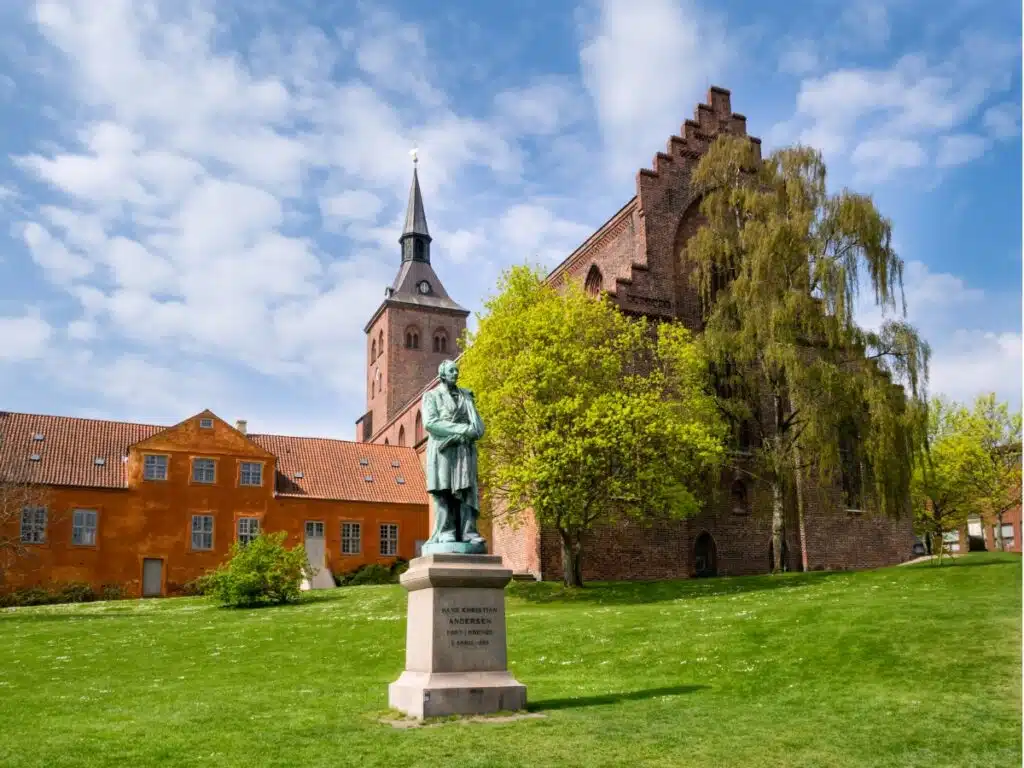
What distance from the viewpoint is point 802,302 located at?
2980 cm

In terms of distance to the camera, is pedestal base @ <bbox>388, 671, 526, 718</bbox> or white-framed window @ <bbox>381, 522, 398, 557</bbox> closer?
pedestal base @ <bbox>388, 671, 526, 718</bbox>

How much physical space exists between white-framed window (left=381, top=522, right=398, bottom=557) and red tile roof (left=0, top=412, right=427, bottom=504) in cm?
120

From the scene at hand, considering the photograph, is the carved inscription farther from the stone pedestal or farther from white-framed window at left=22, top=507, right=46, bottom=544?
white-framed window at left=22, top=507, right=46, bottom=544

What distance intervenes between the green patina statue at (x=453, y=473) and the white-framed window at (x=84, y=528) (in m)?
31.2

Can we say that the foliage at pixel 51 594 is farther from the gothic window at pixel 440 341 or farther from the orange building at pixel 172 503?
the gothic window at pixel 440 341

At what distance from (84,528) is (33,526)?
191cm

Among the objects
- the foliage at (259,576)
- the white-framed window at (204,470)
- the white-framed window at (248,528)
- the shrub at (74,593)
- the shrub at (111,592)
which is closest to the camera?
the foliage at (259,576)

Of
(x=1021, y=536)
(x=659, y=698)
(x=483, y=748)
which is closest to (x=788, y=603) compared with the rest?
(x=659, y=698)

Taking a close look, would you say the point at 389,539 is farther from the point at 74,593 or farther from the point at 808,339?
the point at 808,339

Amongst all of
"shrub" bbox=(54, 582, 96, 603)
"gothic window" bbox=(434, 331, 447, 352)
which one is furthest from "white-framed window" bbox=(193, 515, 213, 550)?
"gothic window" bbox=(434, 331, 447, 352)

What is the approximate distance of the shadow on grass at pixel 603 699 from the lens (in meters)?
11.5

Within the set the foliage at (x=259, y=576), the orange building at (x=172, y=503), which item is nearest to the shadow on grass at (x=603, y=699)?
the foliage at (x=259, y=576)

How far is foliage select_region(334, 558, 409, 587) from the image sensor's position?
136ft

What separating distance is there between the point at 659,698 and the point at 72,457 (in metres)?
34.9
